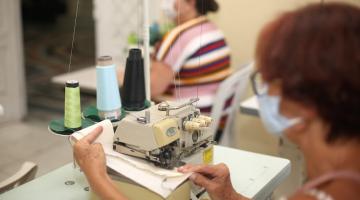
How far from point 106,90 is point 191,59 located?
0.97 metres

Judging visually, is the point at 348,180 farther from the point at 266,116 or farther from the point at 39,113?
the point at 39,113

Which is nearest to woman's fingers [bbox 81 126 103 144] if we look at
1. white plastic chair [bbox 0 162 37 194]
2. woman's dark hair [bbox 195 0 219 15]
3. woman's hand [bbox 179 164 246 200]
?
woman's hand [bbox 179 164 246 200]

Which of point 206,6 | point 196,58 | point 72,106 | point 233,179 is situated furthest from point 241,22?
point 72,106

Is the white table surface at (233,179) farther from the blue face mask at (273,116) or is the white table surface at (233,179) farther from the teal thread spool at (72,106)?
the blue face mask at (273,116)

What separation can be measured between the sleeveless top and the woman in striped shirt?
1.46 metres

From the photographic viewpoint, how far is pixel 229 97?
2580mm

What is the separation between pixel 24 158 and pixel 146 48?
1830mm

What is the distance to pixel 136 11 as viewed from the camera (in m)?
3.49

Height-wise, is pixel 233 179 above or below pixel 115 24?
below

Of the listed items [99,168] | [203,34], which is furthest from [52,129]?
[203,34]

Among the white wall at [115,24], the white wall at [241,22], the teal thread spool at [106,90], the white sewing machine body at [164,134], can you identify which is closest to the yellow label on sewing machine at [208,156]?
the white sewing machine body at [164,134]

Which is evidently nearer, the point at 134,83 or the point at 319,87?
the point at 319,87

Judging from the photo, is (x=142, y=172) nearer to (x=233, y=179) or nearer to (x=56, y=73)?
(x=233, y=179)

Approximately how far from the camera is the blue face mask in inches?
38.5
